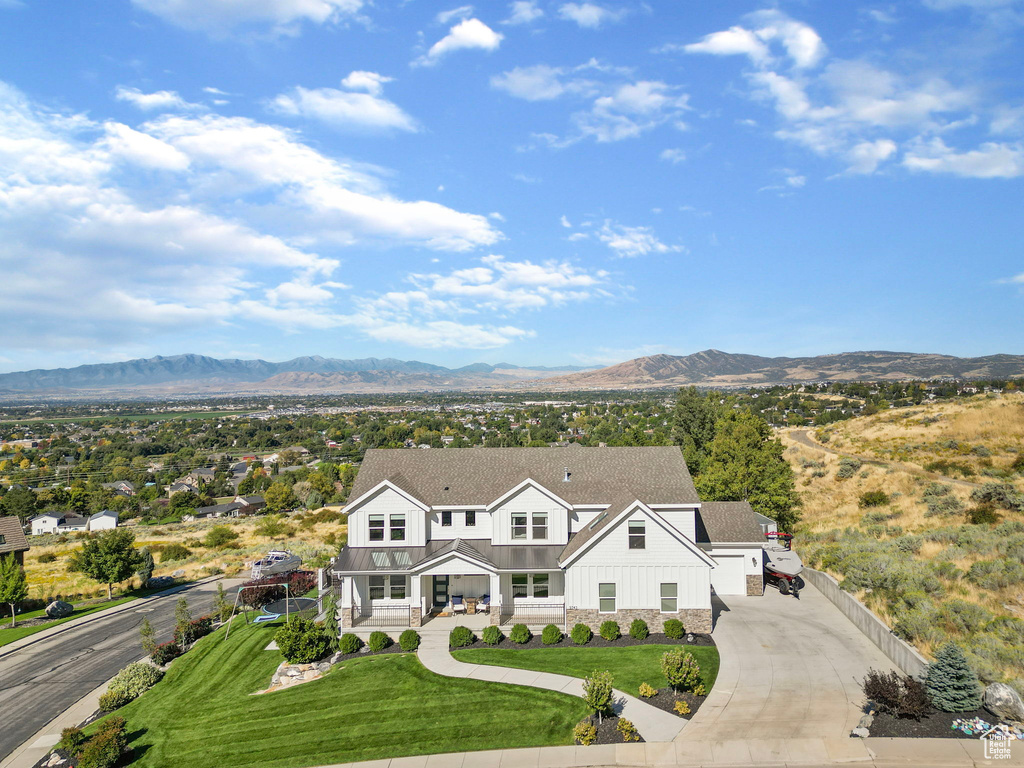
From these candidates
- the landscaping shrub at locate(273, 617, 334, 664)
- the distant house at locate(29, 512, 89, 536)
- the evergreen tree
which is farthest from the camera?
the distant house at locate(29, 512, 89, 536)

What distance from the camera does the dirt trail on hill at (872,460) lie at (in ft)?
157

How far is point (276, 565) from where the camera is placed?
140 ft

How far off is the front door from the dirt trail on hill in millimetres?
41509

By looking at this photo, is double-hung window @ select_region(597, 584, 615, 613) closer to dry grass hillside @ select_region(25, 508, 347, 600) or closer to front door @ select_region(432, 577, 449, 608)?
front door @ select_region(432, 577, 449, 608)

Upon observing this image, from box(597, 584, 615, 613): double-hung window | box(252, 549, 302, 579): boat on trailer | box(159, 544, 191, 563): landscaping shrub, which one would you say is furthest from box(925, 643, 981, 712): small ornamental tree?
box(159, 544, 191, 563): landscaping shrub

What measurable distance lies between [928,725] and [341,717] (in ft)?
61.3

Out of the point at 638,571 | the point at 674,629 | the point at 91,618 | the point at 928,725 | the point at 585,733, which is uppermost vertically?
the point at 638,571

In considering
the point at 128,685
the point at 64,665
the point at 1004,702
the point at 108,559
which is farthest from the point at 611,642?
the point at 108,559

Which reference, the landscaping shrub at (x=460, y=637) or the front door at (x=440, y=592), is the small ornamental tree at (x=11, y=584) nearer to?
the front door at (x=440, y=592)

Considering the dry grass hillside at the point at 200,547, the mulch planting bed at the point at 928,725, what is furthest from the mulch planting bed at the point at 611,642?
the dry grass hillside at the point at 200,547

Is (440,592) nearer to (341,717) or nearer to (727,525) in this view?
(341,717)

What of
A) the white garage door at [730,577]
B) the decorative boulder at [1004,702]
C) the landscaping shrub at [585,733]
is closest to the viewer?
the decorative boulder at [1004,702]

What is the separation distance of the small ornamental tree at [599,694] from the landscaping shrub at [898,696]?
817cm

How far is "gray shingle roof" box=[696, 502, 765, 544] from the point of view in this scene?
100ft
